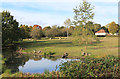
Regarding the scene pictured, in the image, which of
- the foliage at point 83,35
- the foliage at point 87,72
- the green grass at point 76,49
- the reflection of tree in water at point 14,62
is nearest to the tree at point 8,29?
the green grass at point 76,49

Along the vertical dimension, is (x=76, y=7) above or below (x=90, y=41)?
above

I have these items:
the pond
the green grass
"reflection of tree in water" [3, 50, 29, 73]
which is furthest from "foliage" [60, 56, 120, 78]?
the green grass

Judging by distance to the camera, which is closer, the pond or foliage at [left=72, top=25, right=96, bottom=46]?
the pond

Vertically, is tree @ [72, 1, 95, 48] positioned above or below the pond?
above

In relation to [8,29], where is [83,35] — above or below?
below

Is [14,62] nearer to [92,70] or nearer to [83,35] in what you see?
[83,35]

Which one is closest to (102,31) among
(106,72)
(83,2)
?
(83,2)

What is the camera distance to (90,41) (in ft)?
81.5

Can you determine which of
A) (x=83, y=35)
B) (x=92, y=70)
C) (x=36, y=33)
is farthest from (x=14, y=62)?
(x=36, y=33)

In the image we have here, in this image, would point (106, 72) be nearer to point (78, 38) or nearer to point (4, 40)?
point (78, 38)

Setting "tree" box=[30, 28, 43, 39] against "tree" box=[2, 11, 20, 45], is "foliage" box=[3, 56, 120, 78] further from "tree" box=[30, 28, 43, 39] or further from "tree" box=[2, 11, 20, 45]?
"tree" box=[30, 28, 43, 39]

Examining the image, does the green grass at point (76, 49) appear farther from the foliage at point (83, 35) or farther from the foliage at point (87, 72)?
the foliage at point (87, 72)

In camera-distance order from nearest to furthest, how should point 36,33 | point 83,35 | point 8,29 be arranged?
1. point 83,35
2. point 8,29
3. point 36,33

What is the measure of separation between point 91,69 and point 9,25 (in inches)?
1196
